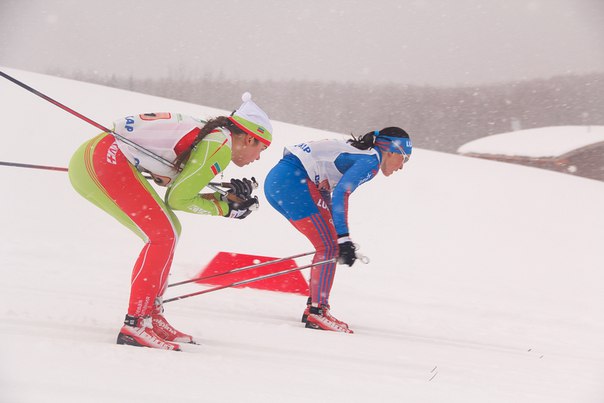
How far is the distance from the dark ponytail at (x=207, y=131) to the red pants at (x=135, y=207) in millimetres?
194

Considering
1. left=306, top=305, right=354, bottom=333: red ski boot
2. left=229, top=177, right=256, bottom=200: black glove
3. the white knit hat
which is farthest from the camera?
left=306, top=305, right=354, bottom=333: red ski boot

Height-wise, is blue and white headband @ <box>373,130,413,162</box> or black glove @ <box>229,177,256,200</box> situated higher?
blue and white headband @ <box>373,130,413,162</box>

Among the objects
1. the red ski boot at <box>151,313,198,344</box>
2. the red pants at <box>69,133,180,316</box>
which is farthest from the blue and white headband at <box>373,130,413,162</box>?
the red ski boot at <box>151,313,198,344</box>

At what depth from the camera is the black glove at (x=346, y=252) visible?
132 inches

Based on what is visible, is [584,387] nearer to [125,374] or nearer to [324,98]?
[125,374]

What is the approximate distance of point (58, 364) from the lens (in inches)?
78.6

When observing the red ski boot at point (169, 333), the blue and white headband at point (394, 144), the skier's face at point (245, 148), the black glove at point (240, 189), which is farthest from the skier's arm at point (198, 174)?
the blue and white headband at point (394, 144)

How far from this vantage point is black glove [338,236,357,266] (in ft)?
11.0

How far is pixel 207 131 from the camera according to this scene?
2.71 meters

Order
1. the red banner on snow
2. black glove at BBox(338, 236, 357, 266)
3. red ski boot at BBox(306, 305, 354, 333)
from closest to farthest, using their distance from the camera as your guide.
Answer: black glove at BBox(338, 236, 357, 266)
red ski boot at BBox(306, 305, 354, 333)
the red banner on snow

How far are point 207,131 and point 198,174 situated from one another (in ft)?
0.84

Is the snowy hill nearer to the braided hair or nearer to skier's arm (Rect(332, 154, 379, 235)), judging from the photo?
skier's arm (Rect(332, 154, 379, 235))

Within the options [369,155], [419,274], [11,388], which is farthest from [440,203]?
[11,388]

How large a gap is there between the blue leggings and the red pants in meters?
1.10
